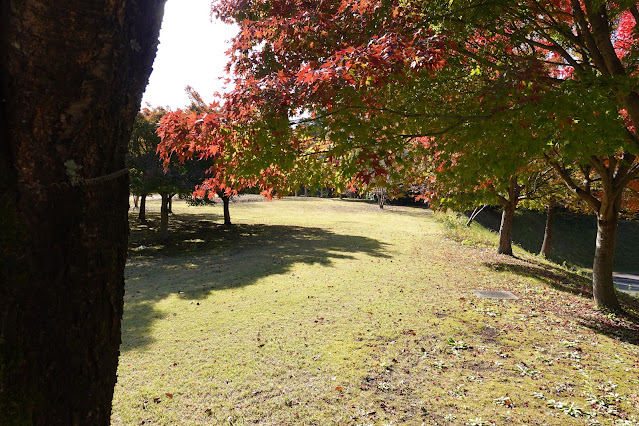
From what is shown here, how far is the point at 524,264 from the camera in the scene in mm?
13688

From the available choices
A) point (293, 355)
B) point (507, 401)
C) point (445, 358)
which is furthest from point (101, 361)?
point (445, 358)

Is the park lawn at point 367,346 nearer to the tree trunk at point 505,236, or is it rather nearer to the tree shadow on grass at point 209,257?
the tree shadow on grass at point 209,257

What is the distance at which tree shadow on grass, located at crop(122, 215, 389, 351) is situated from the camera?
28.5ft

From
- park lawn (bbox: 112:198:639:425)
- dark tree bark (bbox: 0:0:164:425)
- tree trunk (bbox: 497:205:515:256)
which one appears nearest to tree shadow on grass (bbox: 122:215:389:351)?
park lawn (bbox: 112:198:639:425)

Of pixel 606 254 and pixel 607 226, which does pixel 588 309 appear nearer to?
pixel 606 254

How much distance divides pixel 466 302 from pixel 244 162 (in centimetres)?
Result: 678

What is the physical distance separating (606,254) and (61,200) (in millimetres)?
10841

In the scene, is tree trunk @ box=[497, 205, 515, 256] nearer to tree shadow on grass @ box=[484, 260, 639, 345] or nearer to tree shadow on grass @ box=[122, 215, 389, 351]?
tree shadow on grass @ box=[484, 260, 639, 345]

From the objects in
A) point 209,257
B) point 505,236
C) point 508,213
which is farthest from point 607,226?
point 209,257

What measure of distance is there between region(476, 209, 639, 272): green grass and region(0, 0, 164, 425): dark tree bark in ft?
86.2

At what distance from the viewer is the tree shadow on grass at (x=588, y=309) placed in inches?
290

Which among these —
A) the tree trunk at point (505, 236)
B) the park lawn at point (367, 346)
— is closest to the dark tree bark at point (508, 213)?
the tree trunk at point (505, 236)

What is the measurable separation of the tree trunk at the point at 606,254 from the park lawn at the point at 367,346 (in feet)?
1.57

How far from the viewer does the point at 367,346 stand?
606cm
